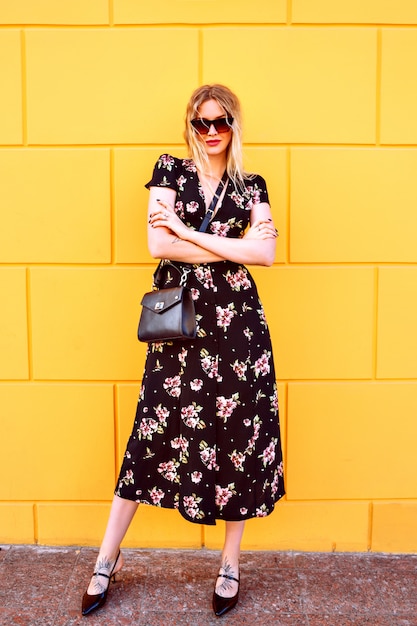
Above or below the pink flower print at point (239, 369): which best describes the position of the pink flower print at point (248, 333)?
above

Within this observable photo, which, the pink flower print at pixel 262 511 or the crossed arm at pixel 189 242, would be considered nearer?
the crossed arm at pixel 189 242

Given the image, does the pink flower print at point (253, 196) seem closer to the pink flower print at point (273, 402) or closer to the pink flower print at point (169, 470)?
the pink flower print at point (273, 402)

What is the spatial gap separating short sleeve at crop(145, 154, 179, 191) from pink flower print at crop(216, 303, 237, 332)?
1.72 feet

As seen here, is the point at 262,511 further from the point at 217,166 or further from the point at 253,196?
the point at 217,166

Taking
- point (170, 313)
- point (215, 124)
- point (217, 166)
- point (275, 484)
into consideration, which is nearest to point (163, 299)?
point (170, 313)

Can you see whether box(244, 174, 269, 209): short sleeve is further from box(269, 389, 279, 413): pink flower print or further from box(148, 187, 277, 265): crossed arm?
box(269, 389, 279, 413): pink flower print

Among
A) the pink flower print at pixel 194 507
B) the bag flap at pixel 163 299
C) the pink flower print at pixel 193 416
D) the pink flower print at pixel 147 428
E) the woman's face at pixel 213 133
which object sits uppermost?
the woman's face at pixel 213 133

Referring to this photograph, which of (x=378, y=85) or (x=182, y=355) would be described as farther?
(x=378, y=85)

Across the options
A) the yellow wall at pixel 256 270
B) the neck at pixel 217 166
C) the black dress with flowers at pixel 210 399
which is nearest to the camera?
the black dress with flowers at pixel 210 399

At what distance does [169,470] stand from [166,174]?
1.20 meters

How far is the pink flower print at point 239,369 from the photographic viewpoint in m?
2.67

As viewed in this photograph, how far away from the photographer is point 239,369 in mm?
2670

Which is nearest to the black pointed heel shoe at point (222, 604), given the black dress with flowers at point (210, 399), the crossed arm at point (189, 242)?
the black dress with flowers at point (210, 399)

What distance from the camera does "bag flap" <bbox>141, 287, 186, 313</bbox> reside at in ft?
8.45
